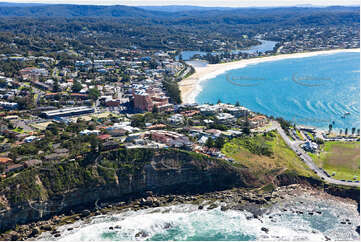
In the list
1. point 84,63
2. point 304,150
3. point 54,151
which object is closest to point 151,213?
point 54,151

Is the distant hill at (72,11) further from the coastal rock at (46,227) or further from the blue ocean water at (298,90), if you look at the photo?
the coastal rock at (46,227)

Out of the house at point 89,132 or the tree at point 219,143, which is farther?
the house at point 89,132

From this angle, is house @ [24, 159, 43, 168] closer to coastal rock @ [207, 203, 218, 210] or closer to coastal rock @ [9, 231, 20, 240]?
coastal rock @ [9, 231, 20, 240]

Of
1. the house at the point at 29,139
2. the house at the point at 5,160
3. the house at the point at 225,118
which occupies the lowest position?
the house at the point at 225,118

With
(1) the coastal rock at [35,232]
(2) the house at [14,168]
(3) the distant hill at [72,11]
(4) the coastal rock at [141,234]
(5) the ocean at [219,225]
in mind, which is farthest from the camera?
(3) the distant hill at [72,11]

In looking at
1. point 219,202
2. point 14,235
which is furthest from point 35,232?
point 219,202

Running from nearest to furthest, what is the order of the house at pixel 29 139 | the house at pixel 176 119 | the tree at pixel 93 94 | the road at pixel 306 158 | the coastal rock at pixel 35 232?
the coastal rock at pixel 35 232 → the road at pixel 306 158 → the house at pixel 29 139 → the house at pixel 176 119 → the tree at pixel 93 94

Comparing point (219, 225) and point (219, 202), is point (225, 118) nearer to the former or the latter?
point (219, 202)

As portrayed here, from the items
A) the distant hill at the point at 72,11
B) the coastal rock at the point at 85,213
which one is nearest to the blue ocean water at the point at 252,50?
the coastal rock at the point at 85,213
